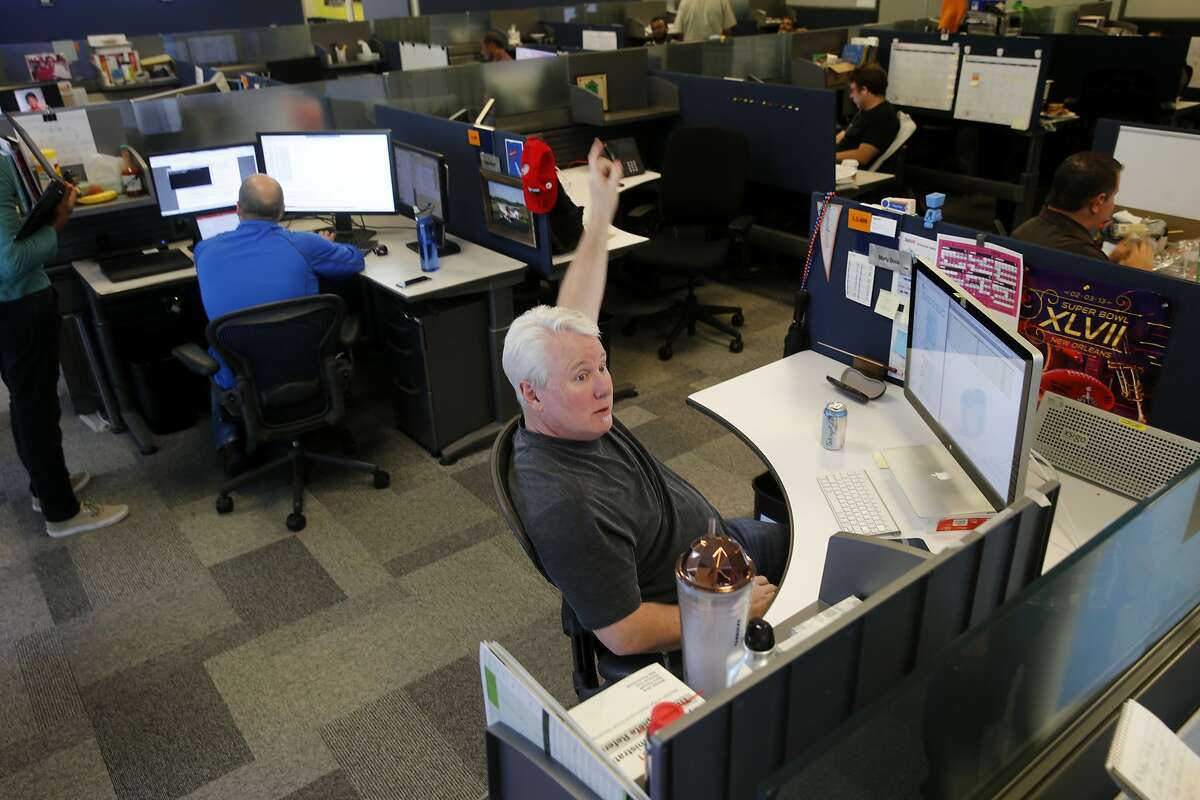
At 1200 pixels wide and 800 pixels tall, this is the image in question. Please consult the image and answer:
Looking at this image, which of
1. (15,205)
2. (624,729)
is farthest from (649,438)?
(624,729)

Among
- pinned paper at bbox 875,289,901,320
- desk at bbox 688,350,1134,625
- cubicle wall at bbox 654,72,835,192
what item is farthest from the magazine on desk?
cubicle wall at bbox 654,72,835,192

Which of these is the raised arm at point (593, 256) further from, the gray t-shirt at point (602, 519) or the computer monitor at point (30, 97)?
the computer monitor at point (30, 97)

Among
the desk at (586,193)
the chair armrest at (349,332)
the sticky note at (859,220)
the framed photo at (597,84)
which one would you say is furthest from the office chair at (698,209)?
the sticky note at (859,220)

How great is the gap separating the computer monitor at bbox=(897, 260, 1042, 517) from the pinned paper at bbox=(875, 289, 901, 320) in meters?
0.26

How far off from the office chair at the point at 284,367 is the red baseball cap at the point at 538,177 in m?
0.80

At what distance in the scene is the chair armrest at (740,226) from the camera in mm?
4074

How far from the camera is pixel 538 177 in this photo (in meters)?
3.23

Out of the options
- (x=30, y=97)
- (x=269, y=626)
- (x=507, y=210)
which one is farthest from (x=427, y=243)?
(x=30, y=97)

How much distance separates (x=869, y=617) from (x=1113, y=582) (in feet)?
1.45

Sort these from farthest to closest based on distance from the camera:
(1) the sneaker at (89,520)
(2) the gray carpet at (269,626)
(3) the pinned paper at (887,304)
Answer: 1. (1) the sneaker at (89,520)
2. (3) the pinned paper at (887,304)
3. (2) the gray carpet at (269,626)

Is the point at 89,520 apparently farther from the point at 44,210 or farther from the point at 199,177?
the point at 199,177

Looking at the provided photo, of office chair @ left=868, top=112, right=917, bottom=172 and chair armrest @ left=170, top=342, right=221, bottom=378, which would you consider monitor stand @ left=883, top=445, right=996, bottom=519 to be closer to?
chair armrest @ left=170, top=342, right=221, bottom=378

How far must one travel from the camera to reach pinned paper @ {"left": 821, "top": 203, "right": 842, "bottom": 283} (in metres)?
2.37

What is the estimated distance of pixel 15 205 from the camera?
2650 mm
